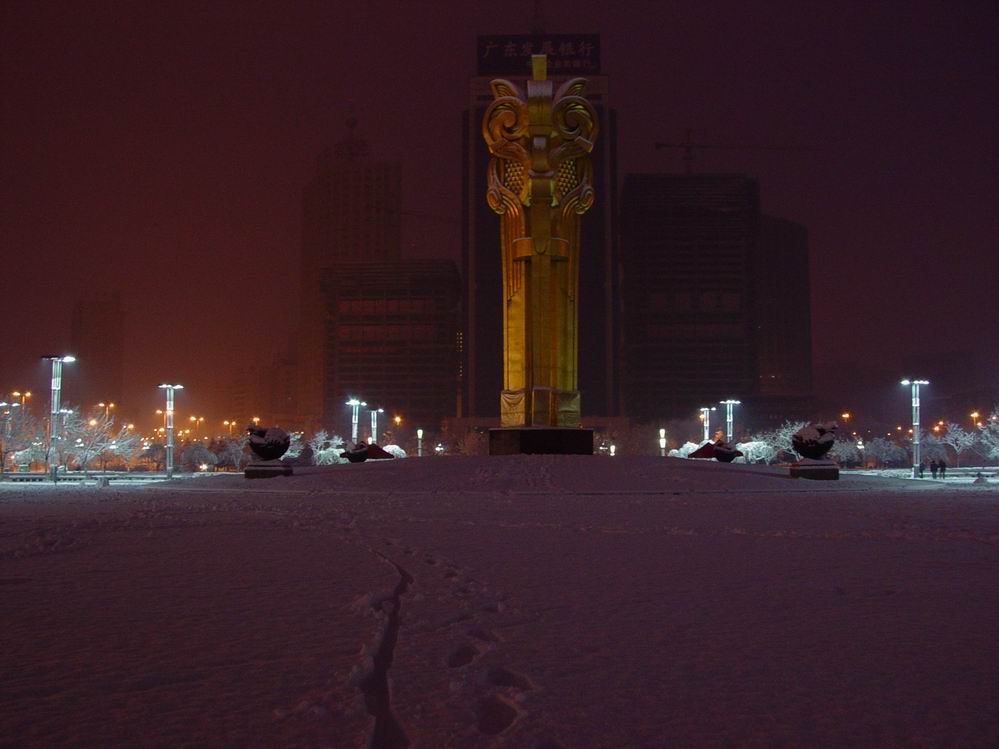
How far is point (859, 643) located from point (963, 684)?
1034 millimetres

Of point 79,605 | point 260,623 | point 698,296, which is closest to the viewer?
point 260,623

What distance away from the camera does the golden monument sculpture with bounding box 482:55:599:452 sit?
35.1 m

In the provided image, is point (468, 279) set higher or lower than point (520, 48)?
lower

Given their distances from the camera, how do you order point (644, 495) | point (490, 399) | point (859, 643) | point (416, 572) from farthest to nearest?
point (490, 399) < point (644, 495) < point (416, 572) < point (859, 643)

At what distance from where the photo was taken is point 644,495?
24.3 meters

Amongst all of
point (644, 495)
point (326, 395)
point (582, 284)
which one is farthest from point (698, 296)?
point (644, 495)

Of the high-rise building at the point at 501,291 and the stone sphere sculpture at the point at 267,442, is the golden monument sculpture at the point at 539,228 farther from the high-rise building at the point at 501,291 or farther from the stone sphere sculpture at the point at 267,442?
the high-rise building at the point at 501,291

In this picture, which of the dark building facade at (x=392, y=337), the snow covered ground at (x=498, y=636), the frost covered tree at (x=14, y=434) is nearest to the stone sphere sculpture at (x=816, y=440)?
the snow covered ground at (x=498, y=636)

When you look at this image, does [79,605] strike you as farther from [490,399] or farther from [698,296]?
[698,296]

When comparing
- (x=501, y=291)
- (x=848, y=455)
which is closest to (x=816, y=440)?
(x=848, y=455)

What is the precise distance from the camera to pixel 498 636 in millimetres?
6383

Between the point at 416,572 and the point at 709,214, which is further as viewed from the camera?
the point at 709,214

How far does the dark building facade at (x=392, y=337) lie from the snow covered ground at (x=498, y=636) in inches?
6327

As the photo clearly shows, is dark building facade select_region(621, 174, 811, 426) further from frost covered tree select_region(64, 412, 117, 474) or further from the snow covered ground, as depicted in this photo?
the snow covered ground
